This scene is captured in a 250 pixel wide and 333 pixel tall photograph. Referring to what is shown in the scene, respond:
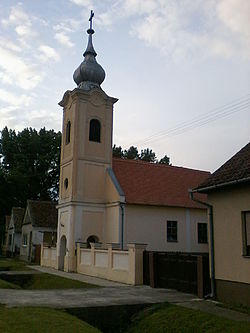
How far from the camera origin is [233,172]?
13086 millimetres

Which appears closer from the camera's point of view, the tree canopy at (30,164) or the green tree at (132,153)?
the tree canopy at (30,164)

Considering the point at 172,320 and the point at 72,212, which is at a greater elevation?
the point at 72,212

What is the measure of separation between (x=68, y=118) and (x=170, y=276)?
52.2ft

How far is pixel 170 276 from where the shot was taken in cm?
1653

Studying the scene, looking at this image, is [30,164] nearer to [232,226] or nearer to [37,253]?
[37,253]

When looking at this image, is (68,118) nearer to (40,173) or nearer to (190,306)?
(190,306)

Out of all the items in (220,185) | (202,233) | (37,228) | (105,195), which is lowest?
(202,233)

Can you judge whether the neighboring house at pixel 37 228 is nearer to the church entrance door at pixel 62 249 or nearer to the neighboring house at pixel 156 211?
the church entrance door at pixel 62 249

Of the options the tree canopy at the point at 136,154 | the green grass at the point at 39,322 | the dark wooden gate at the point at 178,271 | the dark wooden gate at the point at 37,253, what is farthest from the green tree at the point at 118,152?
the green grass at the point at 39,322

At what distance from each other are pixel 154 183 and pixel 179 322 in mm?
18827

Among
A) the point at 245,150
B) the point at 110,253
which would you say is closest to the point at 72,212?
the point at 110,253

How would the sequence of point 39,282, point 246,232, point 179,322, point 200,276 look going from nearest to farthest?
point 179,322, point 246,232, point 200,276, point 39,282

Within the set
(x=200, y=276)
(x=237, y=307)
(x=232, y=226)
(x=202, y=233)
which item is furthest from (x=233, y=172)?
(x=202, y=233)

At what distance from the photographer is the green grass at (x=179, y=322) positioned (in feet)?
30.9
